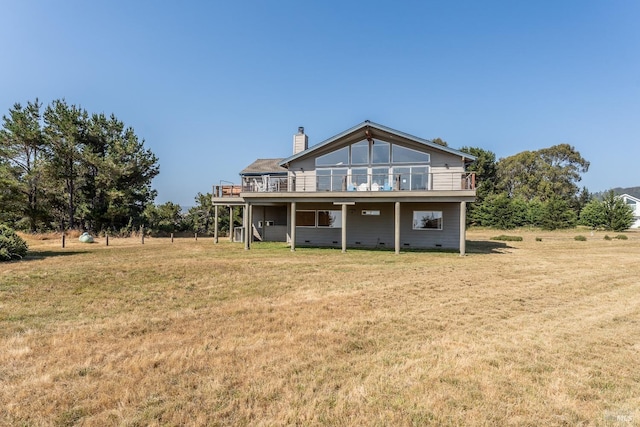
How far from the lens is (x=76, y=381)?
10.3 ft

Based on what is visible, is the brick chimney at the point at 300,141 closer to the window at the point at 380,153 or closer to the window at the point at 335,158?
the window at the point at 335,158

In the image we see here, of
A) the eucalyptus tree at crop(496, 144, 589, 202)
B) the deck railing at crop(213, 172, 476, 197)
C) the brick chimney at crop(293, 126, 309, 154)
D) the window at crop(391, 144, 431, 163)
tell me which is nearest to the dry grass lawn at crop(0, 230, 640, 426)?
the deck railing at crop(213, 172, 476, 197)

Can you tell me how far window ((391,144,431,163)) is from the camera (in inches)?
660

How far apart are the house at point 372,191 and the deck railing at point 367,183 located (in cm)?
5

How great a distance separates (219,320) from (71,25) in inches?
519

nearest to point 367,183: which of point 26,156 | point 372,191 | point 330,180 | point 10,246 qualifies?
point 372,191

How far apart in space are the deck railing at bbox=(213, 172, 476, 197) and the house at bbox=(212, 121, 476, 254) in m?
0.05

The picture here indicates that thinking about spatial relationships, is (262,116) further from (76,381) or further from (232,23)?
(76,381)

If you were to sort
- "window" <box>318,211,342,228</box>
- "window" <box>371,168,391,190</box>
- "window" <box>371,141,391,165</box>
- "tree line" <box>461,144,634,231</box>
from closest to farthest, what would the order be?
"window" <box>371,168,391,190</box>, "window" <box>371,141,391,165</box>, "window" <box>318,211,342,228</box>, "tree line" <box>461,144,634,231</box>

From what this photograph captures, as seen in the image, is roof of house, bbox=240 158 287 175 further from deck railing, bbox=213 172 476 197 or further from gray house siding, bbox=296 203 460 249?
gray house siding, bbox=296 203 460 249

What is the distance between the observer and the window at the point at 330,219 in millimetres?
18844

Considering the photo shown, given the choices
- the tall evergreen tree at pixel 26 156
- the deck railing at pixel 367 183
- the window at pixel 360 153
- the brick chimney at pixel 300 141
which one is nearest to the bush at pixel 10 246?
the deck railing at pixel 367 183

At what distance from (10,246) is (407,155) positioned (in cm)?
1672

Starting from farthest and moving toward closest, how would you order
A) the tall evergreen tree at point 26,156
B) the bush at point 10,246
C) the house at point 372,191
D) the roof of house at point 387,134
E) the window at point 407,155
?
1. the tall evergreen tree at point 26,156
2. the window at point 407,155
3. the roof of house at point 387,134
4. the house at point 372,191
5. the bush at point 10,246
